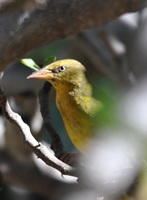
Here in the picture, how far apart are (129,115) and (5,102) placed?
540 millimetres

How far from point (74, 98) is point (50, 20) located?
1.27 ft

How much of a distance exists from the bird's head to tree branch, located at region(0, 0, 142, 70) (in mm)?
158

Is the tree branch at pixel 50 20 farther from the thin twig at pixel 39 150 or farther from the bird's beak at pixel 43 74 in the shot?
the thin twig at pixel 39 150

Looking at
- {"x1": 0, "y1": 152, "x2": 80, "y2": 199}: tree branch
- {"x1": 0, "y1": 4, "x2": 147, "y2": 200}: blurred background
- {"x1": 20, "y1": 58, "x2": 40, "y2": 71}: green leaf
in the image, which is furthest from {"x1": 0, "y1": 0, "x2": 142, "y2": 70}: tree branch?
{"x1": 0, "y1": 152, "x2": 80, "y2": 199}: tree branch

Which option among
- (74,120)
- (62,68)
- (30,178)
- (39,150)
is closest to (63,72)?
(62,68)

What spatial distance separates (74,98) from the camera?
61.0 inches

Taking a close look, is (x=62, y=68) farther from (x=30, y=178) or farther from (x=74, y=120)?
(x=30, y=178)

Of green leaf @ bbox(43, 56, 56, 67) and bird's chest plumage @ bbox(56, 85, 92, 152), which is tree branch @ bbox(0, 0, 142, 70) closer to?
Result: green leaf @ bbox(43, 56, 56, 67)

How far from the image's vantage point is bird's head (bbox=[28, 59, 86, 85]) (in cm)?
144

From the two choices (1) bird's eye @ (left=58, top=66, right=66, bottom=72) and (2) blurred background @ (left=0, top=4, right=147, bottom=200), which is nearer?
(1) bird's eye @ (left=58, top=66, right=66, bottom=72)

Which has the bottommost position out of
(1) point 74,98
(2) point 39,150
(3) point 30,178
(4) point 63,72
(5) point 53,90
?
(2) point 39,150

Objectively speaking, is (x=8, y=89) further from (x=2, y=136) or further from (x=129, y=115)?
(x=129, y=115)

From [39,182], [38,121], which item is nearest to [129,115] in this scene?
[38,121]

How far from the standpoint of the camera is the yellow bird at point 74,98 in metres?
1.42
